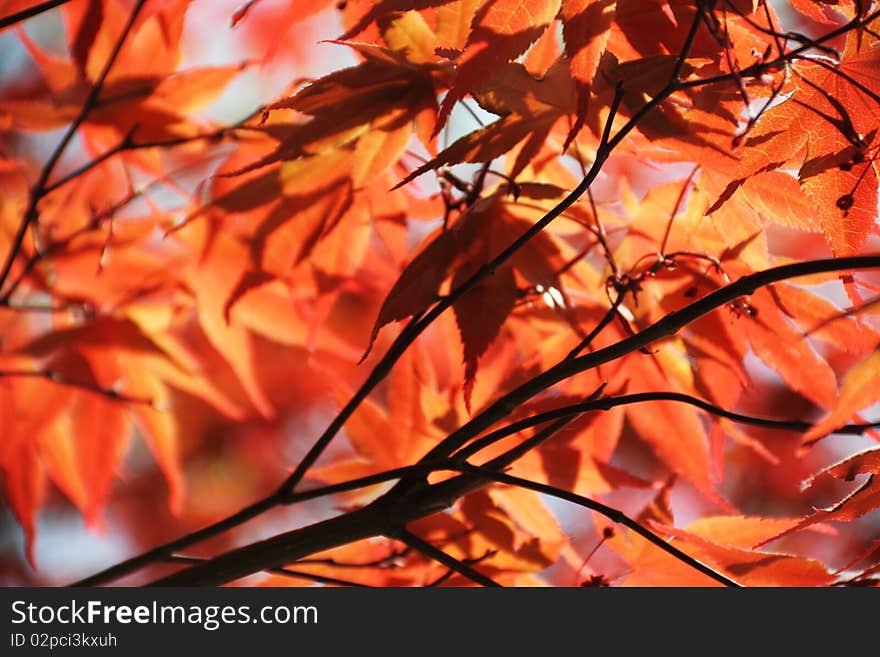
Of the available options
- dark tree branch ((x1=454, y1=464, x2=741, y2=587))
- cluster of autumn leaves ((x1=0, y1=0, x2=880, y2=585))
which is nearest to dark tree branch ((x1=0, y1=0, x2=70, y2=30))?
cluster of autumn leaves ((x1=0, y1=0, x2=880, y2=585))

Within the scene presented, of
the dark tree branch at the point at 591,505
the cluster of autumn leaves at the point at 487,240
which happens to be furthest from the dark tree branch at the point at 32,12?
the dark tree branch at the point at 591,505

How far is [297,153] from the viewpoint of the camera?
57 cm

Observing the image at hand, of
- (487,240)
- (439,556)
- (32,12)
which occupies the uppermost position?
(32,12)

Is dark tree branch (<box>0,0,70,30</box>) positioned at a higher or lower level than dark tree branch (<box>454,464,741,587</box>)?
higher

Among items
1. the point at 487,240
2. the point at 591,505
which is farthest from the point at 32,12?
the point at 591,505

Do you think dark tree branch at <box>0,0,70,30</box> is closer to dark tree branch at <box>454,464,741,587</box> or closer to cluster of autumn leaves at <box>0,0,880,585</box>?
cluster of autumn leaves at <box>0,0,880,585</box>

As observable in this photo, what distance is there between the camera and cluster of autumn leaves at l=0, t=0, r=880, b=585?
1.67 feet

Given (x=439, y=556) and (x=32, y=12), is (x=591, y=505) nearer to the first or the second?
(x=439, y=556)

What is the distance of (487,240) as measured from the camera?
0.62 m

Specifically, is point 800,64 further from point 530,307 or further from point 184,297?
point 184,297

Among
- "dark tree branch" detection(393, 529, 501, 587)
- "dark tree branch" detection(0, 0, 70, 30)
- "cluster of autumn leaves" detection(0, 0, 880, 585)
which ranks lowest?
"dark tree branch" detection(393, 529, 501, 587)

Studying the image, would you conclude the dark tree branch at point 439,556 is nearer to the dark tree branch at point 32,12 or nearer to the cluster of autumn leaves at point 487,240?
the cluster of autumn leaves at point 487,240

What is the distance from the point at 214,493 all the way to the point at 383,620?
4.46ft

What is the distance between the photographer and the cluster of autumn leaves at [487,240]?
51 cm
